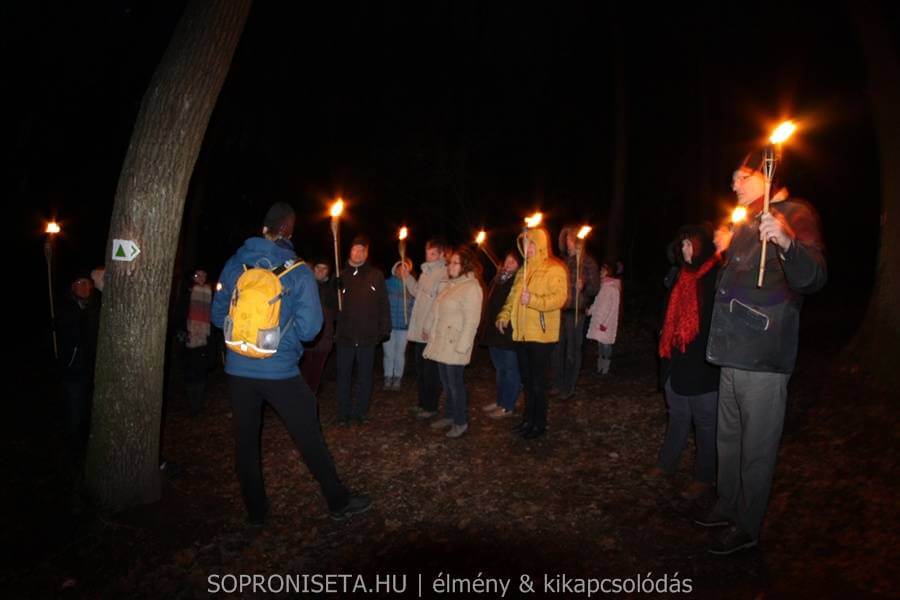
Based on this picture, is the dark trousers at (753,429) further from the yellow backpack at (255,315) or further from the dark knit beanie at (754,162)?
the yellow backpack at (255,315)

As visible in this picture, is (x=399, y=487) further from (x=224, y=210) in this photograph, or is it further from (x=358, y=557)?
(x=224, y=210)

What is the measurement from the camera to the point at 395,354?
9.45 metres

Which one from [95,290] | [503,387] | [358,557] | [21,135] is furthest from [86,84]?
[358,557]

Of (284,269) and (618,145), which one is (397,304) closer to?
(284,269)

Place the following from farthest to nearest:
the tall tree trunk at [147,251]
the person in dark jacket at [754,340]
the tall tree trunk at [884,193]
Result: 1. the tall tree trunk at [884,193]
2. the tall tree trunk at [147,251]
3. the person in dark jacket at [754,340]

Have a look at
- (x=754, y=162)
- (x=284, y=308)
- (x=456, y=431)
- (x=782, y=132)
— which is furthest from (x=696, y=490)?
(x=284, y=308)

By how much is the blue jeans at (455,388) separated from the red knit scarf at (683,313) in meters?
2.42

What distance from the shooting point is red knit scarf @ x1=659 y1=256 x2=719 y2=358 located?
4.87 meters

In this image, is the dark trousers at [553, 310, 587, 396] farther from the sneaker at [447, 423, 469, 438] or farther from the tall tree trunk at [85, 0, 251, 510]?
the tall tree trunk at [85, 0, 251, 510]

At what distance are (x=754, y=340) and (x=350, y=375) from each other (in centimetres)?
490

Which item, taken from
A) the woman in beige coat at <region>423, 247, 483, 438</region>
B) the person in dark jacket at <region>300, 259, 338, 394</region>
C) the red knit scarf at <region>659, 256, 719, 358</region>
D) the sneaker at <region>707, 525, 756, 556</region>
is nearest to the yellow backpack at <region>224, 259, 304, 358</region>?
the woman in beige coat at <region>423, 247, 483, 438</region>

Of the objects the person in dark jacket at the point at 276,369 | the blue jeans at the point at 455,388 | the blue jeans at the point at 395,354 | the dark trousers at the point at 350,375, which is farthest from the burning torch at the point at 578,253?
the person in dark jacket at the point at 276,369

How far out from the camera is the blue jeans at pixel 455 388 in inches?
264

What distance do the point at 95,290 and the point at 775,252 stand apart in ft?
22.8
